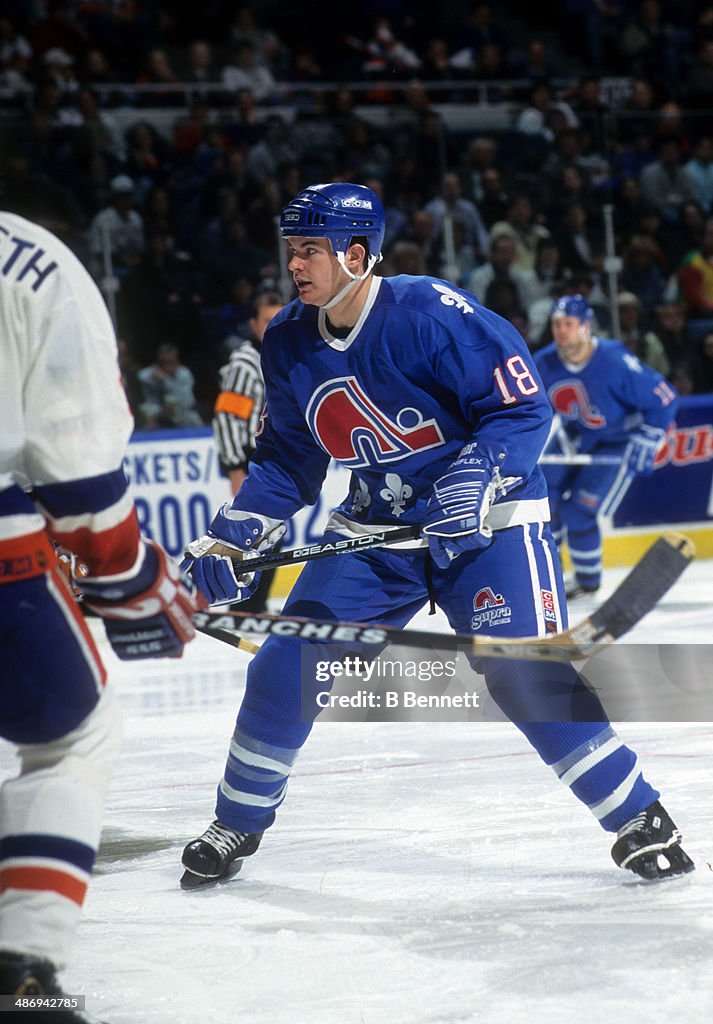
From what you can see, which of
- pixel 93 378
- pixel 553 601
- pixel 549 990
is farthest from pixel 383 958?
pixel 93 378

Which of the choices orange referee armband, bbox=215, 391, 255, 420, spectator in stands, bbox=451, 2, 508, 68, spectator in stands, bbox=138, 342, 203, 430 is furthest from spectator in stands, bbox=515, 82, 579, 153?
orange referee armband, bbox=215, 391, 255, 420

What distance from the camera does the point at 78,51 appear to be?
27.8 feet

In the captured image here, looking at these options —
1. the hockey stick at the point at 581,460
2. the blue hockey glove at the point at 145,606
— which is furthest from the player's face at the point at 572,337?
the blue hockey glove at the point at 145,606

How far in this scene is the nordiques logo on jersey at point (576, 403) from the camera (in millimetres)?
6676

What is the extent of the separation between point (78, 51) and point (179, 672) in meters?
4.70

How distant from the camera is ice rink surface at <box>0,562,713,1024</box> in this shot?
2.08 meters

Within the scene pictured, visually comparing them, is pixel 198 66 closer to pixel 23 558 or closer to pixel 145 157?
pixel 145 157

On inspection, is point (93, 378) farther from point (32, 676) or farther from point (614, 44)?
point (614, 44)

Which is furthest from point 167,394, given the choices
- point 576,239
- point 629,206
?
point 629,206

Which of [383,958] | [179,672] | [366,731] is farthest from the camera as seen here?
[179,672]

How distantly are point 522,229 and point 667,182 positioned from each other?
3.62 ft

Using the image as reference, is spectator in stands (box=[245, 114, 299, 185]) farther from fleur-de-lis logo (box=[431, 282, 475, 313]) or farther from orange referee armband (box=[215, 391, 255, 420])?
fleur-de-lis logo (box=[431, 282, 475, 313])

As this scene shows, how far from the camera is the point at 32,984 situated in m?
1.74

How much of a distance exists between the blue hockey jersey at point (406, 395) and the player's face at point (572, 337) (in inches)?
147
